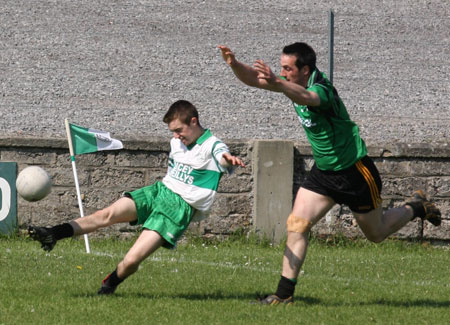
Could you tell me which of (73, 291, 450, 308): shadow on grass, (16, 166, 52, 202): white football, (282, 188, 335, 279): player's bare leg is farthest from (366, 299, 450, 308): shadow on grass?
(16, 166, 52, 202): white football

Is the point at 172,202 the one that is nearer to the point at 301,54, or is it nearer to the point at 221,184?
the point at 301,54

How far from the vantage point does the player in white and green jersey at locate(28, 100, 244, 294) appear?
263 inches

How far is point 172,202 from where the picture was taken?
685 centimetres

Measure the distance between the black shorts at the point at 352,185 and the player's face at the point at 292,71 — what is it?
0.77 m

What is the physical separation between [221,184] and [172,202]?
12.8 feet

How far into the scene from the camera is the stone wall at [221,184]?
34.8 ft

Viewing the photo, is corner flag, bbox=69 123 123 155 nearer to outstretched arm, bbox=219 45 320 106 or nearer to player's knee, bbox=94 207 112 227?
player's knee, bbox=94 207 112 227

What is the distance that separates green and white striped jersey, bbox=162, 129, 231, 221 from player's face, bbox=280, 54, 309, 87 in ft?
2.72

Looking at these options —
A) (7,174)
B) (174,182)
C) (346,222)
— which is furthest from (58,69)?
(174,182)

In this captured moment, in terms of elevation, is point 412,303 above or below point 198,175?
below

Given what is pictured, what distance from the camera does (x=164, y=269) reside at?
8398 mm

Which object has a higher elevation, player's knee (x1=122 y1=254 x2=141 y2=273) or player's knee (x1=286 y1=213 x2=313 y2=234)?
player's knee (x1=286 y1=213 x2=313 y2=234)

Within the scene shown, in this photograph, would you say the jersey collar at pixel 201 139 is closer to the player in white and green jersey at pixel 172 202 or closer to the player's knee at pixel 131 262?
the player in white and green jersey at pixel 172 202

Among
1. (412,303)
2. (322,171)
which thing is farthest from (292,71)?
(412,303)
